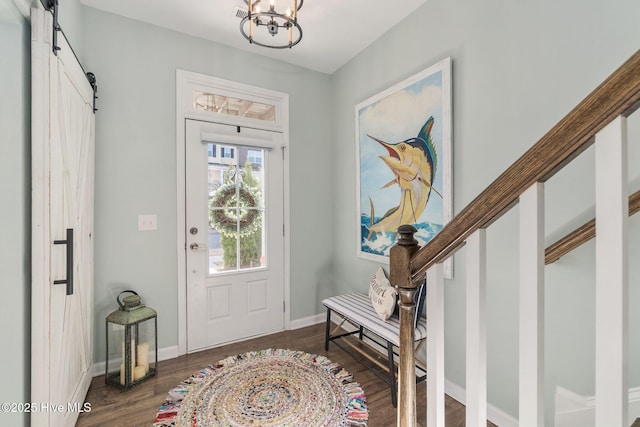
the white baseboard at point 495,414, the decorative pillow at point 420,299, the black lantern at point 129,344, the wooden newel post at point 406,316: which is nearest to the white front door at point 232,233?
the black lantern at point 129,344

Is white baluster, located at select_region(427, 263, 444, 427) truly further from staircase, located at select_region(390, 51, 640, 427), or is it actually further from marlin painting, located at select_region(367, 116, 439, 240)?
marlin painting, located at select_region(367, 116, 439, 240)

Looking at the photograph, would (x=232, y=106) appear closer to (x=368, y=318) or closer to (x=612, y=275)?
(x=368, y=318)

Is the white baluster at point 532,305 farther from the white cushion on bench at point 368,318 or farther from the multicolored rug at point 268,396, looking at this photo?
the multicolored rug at point 268,396

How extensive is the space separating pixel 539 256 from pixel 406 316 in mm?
466

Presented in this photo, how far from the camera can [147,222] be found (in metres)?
2.49

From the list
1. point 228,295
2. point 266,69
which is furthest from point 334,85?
point 228,295

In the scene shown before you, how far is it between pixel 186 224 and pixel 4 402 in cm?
158

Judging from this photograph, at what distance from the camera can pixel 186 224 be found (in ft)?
8.66

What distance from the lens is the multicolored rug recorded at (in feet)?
5.94

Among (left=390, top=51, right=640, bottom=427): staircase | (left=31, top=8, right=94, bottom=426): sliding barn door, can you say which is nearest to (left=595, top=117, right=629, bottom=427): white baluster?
(left=390, top=51, right=640, bottom=427): staircase

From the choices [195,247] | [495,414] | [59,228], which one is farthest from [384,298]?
[59,228]

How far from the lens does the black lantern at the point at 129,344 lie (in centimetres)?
212

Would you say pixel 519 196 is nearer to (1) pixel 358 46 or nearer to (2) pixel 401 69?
(2) pixel 401 69

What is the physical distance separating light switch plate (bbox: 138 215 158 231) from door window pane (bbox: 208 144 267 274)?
0.45 meters
